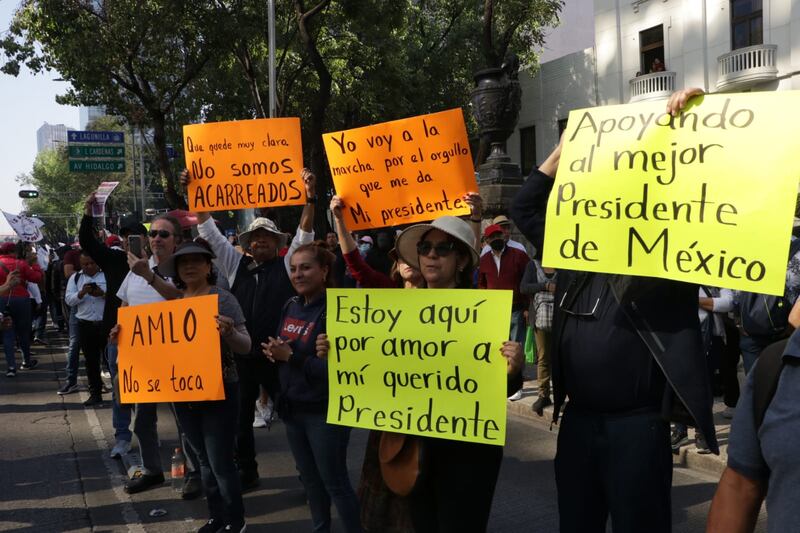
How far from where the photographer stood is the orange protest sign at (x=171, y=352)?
3973 millimetres

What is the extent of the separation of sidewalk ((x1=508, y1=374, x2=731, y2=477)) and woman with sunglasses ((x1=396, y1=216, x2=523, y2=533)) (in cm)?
185

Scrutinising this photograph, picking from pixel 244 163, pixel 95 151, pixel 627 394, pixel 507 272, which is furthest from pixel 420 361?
pixel 95 151

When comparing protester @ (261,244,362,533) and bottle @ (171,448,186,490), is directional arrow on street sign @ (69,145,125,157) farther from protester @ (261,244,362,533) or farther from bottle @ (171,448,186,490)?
protester @ (261,244,362,533)

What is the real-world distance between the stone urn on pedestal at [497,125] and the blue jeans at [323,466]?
813 centimetres

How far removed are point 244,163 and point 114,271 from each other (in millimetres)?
1690

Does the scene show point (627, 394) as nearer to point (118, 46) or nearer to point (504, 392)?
point (504, 392)

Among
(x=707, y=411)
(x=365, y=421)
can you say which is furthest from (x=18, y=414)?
(x=707, y=411)

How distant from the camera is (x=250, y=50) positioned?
22375 mm

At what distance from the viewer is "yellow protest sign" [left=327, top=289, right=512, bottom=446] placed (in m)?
2.94

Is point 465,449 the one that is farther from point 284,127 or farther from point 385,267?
point 385,267

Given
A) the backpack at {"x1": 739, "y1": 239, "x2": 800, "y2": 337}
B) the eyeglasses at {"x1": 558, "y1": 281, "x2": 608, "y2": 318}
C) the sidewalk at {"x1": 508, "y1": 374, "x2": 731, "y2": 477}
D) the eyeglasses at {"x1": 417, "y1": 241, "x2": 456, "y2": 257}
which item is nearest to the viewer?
the eyeglasses at {"x1": 558, "y1": 281, "x2": 608, "y2": 318}

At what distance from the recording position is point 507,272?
8008 mm

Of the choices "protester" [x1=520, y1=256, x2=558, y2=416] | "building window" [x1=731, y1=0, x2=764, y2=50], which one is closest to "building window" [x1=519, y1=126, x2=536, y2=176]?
"building window" [x1=731, y1=0, x2=764, y2=50]

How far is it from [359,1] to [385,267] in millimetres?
10941
